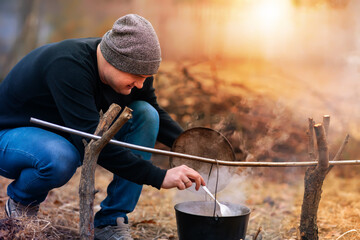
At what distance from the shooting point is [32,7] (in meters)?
7.12

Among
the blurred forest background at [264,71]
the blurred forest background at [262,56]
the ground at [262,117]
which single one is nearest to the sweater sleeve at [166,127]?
the ground at [262,117]

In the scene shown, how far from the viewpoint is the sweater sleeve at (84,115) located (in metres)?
2.29

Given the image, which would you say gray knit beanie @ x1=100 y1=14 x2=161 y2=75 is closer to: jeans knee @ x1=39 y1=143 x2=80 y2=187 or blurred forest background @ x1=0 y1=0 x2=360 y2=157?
jeans knee @ x1=39 y1=143 x2=80 y2=187

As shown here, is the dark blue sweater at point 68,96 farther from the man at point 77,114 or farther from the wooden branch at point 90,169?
the wooden branch at point 90,169

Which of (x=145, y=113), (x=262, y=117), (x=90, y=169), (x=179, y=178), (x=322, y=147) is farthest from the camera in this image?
(x=262, y=117)

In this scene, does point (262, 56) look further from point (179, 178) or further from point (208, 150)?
point (179, 178)

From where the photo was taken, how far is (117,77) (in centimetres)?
246

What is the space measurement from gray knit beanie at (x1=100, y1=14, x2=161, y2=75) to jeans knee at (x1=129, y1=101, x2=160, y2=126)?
48 cm

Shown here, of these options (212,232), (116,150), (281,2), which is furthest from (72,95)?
(281,2)

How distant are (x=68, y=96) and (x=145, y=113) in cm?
66

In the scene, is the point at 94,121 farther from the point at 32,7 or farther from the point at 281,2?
the point at 32,7

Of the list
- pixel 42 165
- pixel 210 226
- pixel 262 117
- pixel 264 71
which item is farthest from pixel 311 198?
pixel 264 71

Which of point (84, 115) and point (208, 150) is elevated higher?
point (84, 115)

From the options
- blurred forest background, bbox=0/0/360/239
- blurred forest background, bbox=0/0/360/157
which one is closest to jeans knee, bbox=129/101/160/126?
blurred forest background, bbox=0/0/360/239
